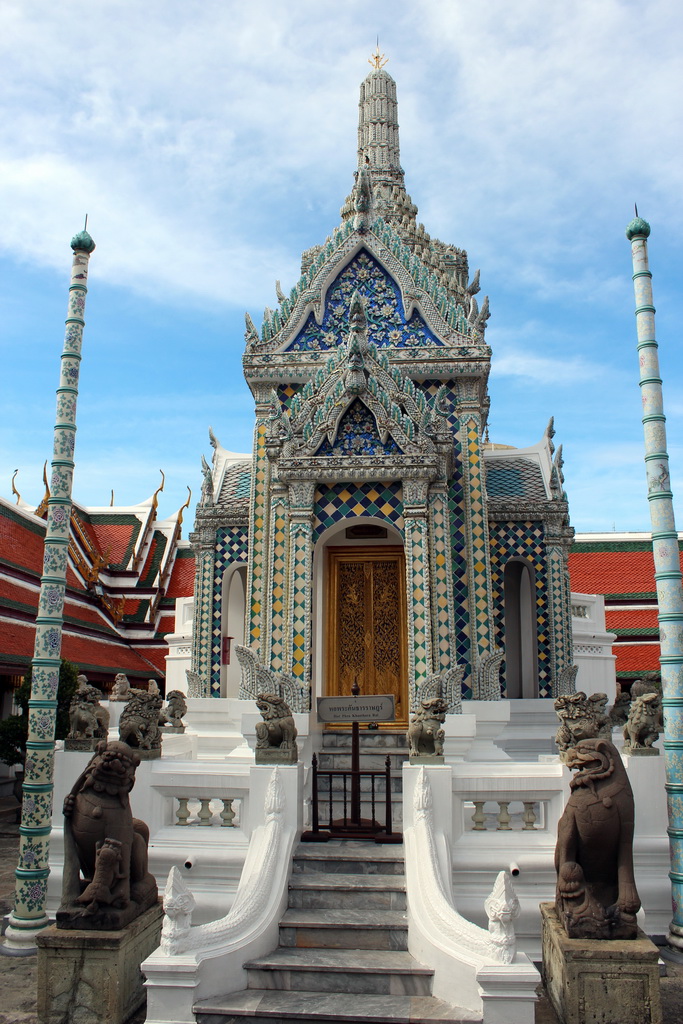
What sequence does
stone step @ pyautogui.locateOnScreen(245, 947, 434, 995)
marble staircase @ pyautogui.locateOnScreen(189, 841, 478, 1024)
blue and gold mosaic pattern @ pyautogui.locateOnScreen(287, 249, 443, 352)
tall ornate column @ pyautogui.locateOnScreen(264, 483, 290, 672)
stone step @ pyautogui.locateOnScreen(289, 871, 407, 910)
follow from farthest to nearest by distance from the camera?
1. blue and gold mosaic pattern @ pyautogui.locateOnScreen(287, 249, 443, 352)
2. tall ornate column @ pyautogui.locateOnScreen(264, 483, 290, 672)
3. stone step @ pyautogui.locateOnScreen(289, 871, 407, 910)
4. stone step @ pyautogui.locateOnScreen(245, 947, 434, 995)
5. marble staircase @ pyautogui.locateOnScreen(189, 841, 478, 1024)

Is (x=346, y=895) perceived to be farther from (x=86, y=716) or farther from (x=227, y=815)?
(x=86, y=716)

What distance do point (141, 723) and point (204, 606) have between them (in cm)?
645

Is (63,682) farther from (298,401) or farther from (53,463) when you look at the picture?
(53,463)

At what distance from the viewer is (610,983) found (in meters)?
5.31

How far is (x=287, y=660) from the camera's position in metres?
10.3

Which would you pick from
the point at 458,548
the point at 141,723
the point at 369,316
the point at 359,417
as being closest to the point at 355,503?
the point at 359,417

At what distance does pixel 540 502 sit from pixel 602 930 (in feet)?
30.9

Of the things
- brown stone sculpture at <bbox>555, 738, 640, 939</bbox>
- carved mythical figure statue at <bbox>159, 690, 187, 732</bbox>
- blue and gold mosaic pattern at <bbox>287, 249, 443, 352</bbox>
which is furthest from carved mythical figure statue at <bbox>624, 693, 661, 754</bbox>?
carved mythical figure statue at <bbox>159, 690, 187, 732</bbox>

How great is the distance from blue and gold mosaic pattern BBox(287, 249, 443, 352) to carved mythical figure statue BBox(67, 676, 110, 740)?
21.0 ft

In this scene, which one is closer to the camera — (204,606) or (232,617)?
(204,606)

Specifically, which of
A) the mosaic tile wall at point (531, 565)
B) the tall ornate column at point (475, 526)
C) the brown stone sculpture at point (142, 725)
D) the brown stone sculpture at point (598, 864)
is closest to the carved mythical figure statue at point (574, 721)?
the brown stone sculpture at point (598, 864)

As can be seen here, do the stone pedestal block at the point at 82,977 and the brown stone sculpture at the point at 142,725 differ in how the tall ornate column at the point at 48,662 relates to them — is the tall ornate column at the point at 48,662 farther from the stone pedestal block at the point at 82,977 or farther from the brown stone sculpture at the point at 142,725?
the stone pedestal block at the point at 82,977

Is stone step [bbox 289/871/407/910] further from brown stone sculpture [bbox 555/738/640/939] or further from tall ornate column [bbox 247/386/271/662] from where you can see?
tall ornate column [bbox 247/386/271/662]

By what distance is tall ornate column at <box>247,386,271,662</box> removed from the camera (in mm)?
11258
